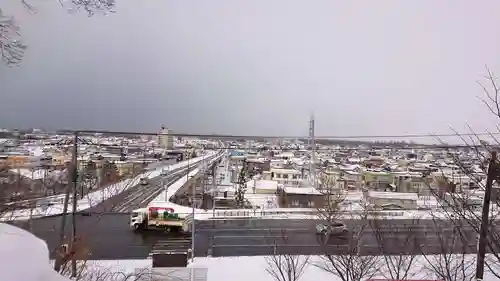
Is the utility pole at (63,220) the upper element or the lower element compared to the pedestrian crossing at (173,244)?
upper

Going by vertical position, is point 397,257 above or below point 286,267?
above

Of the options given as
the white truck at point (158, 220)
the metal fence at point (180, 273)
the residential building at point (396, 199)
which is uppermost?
the residential building at point (396, 199)

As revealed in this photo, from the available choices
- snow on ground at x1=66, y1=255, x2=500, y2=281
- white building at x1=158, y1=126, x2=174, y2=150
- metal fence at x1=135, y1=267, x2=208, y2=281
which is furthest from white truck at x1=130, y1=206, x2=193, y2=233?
metal fence at x1=135, y1=267, x2=208, y2=281

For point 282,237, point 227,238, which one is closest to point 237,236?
point 227,238

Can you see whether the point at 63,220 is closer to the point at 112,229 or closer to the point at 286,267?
the point at 286,267

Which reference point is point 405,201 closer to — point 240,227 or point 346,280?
point 240,227

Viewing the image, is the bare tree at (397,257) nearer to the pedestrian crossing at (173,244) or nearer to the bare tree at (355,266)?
the bare tree at (355,266)

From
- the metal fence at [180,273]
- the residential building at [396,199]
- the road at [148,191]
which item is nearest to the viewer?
the metal fence at [180,273]

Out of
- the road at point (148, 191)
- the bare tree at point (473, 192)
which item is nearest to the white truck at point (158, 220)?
the road at point (148, 191)
